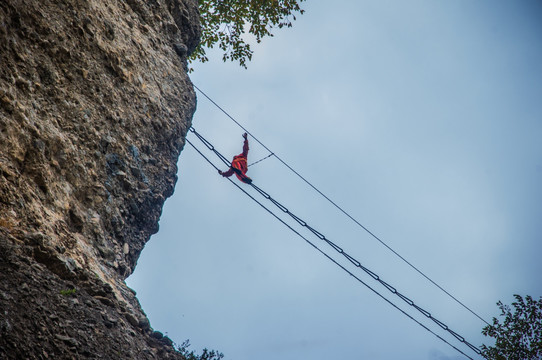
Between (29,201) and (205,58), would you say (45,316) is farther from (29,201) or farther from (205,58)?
(205,58)

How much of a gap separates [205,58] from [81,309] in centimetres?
1756

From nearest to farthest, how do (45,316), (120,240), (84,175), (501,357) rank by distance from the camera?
(45,316) → (84,175) → (120,240) → (501,357)

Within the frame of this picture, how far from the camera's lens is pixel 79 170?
8.23 meters

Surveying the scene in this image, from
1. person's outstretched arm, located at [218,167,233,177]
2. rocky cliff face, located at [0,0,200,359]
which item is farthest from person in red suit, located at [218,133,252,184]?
rocky cliff face, located at [0,0,200,359]

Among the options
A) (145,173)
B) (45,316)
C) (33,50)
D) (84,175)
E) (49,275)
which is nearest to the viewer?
(45,316)

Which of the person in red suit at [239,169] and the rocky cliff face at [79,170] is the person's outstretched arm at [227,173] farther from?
the rocky cliff face at [79,170]

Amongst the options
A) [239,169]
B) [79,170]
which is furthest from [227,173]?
[79,170]

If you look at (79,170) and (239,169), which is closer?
(79,170)

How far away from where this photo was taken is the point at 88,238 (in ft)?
26.4

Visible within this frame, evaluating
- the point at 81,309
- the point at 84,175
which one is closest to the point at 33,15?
the point at 84,175

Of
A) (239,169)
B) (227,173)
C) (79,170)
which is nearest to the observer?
(79,170)

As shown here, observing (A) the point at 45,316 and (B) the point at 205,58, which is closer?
(A) the point at 45,316

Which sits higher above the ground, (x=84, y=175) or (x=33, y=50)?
(x=33, y=50)

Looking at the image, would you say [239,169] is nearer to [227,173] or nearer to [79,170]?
[227,173]
